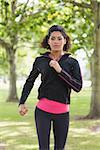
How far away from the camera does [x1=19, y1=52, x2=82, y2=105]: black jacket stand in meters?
4.93

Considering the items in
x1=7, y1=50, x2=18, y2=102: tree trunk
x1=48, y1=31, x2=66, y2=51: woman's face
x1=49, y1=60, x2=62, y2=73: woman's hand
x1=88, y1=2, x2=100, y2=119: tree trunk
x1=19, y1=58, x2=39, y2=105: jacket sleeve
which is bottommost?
x1=7, y1=50, x2=18, y2=102: tree trunk

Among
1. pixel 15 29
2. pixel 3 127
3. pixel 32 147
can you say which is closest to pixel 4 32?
pixel 15 29

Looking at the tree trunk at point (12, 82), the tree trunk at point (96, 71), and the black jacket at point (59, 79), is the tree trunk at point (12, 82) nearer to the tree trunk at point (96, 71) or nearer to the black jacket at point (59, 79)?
the tree trunk at point (96, 71)

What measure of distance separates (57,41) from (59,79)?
0.43 metres

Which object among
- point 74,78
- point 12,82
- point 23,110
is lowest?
point 12,82

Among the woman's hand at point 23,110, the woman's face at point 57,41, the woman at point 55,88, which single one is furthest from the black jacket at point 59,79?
the woman's hand at point 23,110

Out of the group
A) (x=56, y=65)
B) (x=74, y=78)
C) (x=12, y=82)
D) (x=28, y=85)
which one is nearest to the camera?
(x=56, y=65)

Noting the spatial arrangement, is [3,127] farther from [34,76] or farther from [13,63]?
[13,63]

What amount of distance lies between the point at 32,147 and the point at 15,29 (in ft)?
42.6

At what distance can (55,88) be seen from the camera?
4.94 m

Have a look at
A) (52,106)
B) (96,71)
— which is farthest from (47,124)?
(96,71)

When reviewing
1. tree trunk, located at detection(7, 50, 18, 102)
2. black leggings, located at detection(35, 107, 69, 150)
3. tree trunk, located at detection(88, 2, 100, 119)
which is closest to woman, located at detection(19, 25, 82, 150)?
black leggings, located at detection(35, 107, 69, 150)

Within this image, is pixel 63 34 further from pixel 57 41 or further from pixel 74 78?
pixel 74 78

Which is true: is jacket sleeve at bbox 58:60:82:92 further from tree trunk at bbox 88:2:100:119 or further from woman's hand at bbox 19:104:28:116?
tree trunk at bbox 88:2:100:119
